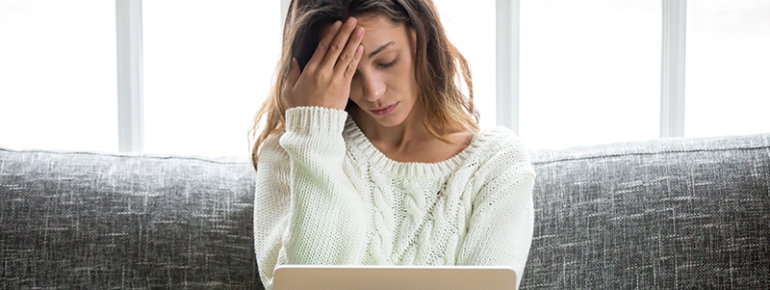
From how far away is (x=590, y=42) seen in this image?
171 centimetres

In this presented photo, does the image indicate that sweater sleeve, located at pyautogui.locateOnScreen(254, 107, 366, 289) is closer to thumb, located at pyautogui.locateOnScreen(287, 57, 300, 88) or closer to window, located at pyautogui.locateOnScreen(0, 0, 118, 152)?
thumb, located at pyautogui.locateOnScreen(287, 57, 300, 88)

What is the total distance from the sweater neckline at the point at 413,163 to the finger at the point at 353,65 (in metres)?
0.18

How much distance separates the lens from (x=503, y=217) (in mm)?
1138

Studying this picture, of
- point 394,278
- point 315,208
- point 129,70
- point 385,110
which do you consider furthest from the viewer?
point 129,70

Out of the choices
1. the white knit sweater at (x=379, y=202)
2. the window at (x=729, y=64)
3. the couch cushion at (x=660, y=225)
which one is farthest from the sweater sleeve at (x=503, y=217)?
the window at (x=729, y=64)

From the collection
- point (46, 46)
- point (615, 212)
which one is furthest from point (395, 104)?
point (46, 46)

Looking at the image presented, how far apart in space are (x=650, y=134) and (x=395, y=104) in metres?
0.97

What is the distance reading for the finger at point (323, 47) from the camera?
112cm

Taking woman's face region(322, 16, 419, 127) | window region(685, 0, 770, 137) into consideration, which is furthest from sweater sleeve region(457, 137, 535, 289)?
window region(685, 0, 770, 137)

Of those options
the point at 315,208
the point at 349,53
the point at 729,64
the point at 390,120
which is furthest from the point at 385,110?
the point at 729,64

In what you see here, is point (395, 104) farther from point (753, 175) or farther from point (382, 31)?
point (753, 175)

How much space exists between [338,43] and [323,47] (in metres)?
0.04

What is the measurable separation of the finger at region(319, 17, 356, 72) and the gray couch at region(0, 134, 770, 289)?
37 cm

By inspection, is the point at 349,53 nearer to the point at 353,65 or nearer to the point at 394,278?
the point at 353,65
